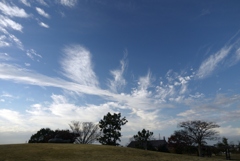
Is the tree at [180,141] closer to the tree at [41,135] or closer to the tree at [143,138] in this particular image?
the tree at [143,138]

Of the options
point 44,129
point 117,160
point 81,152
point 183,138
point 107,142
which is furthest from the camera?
point 44,129

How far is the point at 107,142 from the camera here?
6756 cm

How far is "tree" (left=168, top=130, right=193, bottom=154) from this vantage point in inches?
2298

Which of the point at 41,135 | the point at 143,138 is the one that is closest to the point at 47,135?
the point at 41,135

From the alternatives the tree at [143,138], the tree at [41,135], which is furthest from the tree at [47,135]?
the tree at [143,138]

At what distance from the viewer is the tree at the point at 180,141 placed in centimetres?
5838

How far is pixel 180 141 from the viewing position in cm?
6112

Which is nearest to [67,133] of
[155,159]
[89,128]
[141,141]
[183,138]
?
[89,128]

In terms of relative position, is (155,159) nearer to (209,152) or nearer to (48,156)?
(48,156)

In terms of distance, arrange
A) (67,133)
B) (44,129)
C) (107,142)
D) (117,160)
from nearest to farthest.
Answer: (117,160) → (107,142) → (67,133) → (44,129)

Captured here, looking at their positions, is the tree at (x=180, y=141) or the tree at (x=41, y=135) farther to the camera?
the tree at (x=41, y=135)

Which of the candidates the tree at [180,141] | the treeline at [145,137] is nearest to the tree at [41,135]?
the treeline at [145,137]

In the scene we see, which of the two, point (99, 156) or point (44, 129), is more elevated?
point (44, 129)

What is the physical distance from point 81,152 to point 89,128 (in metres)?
47.6
